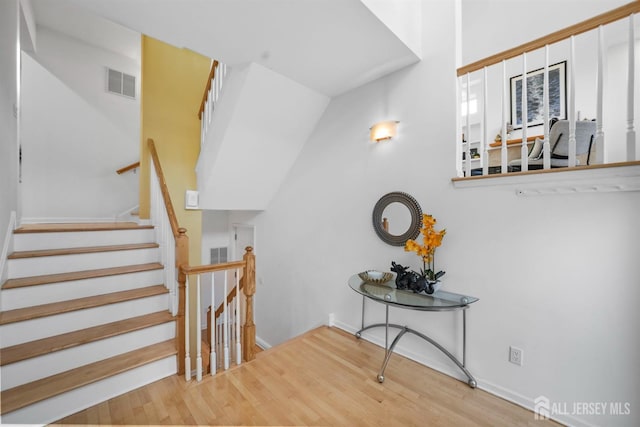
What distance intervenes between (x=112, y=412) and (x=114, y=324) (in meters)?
0.72

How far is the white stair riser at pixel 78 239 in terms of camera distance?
2.37 meters

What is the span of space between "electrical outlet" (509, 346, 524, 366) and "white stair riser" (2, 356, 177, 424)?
2.60 m

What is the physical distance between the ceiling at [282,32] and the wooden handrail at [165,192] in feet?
4.56

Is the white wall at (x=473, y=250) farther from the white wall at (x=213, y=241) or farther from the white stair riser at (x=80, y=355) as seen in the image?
the white wall at (x=213, y=241)

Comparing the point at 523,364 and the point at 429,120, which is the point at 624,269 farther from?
the point at 429,120

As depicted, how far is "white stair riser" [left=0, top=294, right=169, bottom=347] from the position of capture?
6.19 ft

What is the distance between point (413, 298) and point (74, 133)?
5.40 metres

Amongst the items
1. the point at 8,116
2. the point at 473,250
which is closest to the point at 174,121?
the point at 8,116

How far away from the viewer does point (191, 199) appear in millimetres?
3432

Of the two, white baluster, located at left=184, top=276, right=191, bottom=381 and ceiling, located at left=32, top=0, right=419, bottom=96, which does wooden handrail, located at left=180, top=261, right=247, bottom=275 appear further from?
ceiling, located at left=32, top=0, right=419, bottom=96

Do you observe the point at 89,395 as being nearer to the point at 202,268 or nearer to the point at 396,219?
the point at 202,268

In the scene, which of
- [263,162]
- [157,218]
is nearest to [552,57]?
[263,162]

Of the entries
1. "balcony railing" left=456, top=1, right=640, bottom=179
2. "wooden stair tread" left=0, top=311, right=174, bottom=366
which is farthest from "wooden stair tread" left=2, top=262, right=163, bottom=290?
"balcony railing" left=456, top=1, right=640, bottom=179

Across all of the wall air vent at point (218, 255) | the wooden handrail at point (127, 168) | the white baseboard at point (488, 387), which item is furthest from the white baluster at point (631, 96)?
the wooden handrail at point (127, 168)
